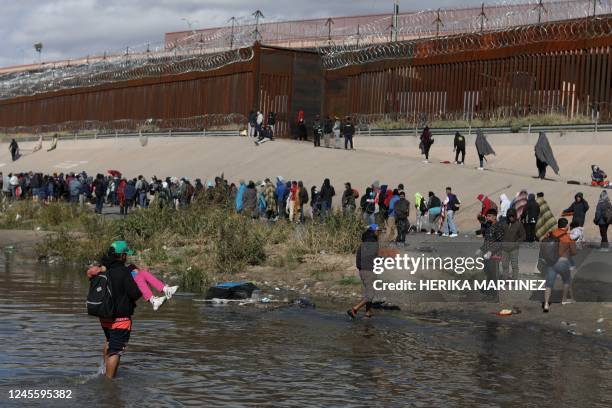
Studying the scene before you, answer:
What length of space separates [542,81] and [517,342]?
913 inches

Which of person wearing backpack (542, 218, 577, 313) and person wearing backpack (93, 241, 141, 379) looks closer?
person wearing backpack (93, 241, 141, 379)

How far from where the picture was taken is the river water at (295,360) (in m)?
11.4

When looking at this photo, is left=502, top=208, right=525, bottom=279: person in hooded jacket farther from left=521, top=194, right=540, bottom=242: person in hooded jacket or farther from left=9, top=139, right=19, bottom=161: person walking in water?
left=9, top=139, right=19, bottom=161: person walking in water

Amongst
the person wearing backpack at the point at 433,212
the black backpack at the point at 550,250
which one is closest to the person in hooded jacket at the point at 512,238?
the black backpack at the point at 550,250

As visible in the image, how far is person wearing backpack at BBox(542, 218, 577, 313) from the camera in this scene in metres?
16.9

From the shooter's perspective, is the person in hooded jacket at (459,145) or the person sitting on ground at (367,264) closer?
the person sitting on ground at (367,264)

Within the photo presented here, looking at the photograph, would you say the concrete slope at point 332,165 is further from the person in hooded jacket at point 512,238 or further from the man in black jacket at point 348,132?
the person in hooded jacket at point 512,238

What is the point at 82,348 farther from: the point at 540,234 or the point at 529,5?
the point at 529,5

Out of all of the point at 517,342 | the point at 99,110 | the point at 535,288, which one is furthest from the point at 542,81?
the point at 99,110

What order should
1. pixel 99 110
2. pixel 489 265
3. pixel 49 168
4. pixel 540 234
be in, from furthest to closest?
pixel 99 110 < pixel 49 168 < pixel 540 234 < pixel 489 265

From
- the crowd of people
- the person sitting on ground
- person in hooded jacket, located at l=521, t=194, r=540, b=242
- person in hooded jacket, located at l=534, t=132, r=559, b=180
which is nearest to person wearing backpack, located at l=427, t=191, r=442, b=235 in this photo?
the crowd of people

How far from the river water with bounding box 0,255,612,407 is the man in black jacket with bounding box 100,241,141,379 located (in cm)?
58

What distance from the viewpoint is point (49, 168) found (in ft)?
176

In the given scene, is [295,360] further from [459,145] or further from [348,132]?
[348,132]
